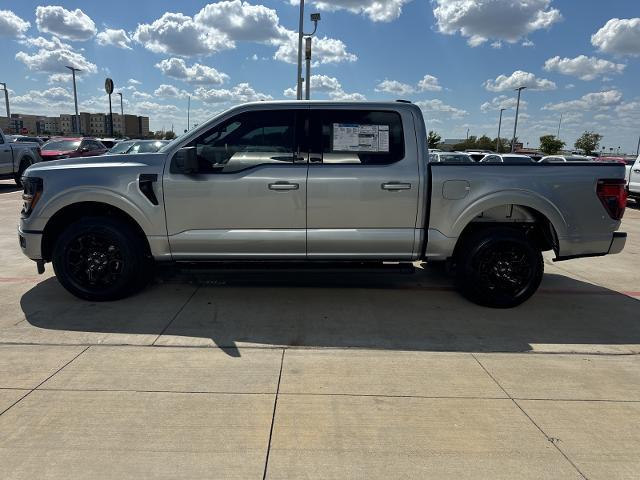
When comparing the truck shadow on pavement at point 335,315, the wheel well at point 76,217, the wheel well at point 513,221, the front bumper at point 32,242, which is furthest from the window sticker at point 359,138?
the front bumper at point 32,242

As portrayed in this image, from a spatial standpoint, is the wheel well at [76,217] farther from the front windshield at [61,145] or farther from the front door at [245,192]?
the front windshield at [61,145]

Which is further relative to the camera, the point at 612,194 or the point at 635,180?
the point at 635,180

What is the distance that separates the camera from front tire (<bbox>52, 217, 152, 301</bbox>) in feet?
15.2

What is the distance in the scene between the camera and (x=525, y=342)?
4160 millimetres

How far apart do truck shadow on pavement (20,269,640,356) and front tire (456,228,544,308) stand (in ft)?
0.59

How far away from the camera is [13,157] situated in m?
15.4

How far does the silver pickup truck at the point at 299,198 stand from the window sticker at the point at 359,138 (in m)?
0.01

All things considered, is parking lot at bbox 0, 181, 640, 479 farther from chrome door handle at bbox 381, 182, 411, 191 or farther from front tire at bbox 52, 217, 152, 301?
chrome door handle at bbox 381, 182, 411, 191

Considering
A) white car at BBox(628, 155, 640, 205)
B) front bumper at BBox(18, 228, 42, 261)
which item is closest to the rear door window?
front bumper at BBox(18, 228, 42, 261)

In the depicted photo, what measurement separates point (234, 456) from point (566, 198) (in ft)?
12.8

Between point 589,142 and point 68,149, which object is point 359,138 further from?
point 589,142

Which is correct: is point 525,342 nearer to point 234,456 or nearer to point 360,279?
point 360,279

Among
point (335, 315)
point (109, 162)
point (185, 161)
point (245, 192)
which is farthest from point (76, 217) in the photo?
point (335, 315)

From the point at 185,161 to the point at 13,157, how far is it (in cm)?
1416
